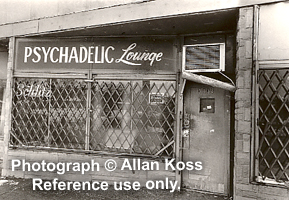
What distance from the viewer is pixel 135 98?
6223mm

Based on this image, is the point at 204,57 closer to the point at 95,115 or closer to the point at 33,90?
the point at 95,115

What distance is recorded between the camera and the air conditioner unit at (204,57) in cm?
578

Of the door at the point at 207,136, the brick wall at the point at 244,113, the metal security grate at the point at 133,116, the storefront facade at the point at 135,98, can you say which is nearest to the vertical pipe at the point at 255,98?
the brick wall at the point at 244,113

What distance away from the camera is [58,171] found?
648 cm

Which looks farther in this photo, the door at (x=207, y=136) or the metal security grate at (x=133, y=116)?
the metal security grate at (x=133, y=116)

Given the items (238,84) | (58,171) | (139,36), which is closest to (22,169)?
(58,171)

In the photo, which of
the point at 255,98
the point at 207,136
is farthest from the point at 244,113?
the point at 207,136

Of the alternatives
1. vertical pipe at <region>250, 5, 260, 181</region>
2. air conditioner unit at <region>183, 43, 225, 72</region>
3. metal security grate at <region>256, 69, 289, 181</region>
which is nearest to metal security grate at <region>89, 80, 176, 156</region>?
air conditioner unit at <region>183, 43, 225, 72</region>

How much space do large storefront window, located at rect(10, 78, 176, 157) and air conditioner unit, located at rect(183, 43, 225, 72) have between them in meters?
0.66

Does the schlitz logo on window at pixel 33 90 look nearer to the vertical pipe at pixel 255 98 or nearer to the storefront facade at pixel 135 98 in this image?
the storefront facade at pixel 135 98

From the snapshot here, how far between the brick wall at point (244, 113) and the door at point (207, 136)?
1.07 m

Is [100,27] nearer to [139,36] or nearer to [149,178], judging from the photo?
[139,36]

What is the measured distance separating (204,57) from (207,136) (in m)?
1.87

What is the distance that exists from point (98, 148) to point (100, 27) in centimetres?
301
